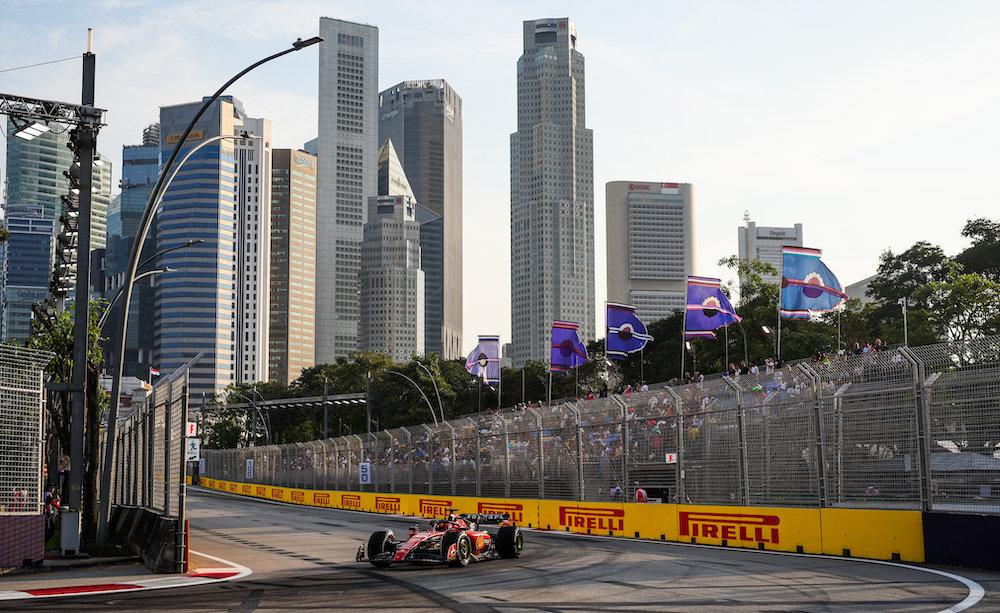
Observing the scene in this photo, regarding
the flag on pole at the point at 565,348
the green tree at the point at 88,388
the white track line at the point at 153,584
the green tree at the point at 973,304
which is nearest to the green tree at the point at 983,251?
the green tree at the point at 973,304

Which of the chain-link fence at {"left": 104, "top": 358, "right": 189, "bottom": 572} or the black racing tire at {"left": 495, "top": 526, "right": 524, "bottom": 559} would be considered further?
the black racing tire at {"left": 495, "top": 526, "right": 524, "bottom": 559}

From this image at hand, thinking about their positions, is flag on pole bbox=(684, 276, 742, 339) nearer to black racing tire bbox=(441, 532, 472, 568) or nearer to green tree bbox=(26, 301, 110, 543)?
green tree bbox=(26, 301, 110, 543)

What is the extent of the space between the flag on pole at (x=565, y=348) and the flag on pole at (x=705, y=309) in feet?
27.3

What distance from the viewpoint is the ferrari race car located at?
59.7 ft

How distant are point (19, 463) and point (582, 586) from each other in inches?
370

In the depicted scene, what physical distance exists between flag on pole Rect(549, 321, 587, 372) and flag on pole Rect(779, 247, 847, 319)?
1574 cm

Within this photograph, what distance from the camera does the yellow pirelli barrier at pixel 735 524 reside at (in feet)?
58.9

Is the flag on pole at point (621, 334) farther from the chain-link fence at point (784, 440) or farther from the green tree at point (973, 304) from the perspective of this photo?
the chain-link fence at point (784, 440)

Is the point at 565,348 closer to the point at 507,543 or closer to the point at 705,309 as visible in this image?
the point at 705,309

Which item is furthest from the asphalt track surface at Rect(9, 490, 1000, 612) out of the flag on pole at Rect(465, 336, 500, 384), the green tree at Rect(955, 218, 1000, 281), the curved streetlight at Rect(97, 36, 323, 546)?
the green tree at Rect(955, 218, 1000, 281)

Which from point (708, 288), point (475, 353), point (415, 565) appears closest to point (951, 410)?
point (415, 565)

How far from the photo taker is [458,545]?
18.3 metres

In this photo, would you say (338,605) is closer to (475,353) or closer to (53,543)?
(53,543)

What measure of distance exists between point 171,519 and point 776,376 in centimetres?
1111
